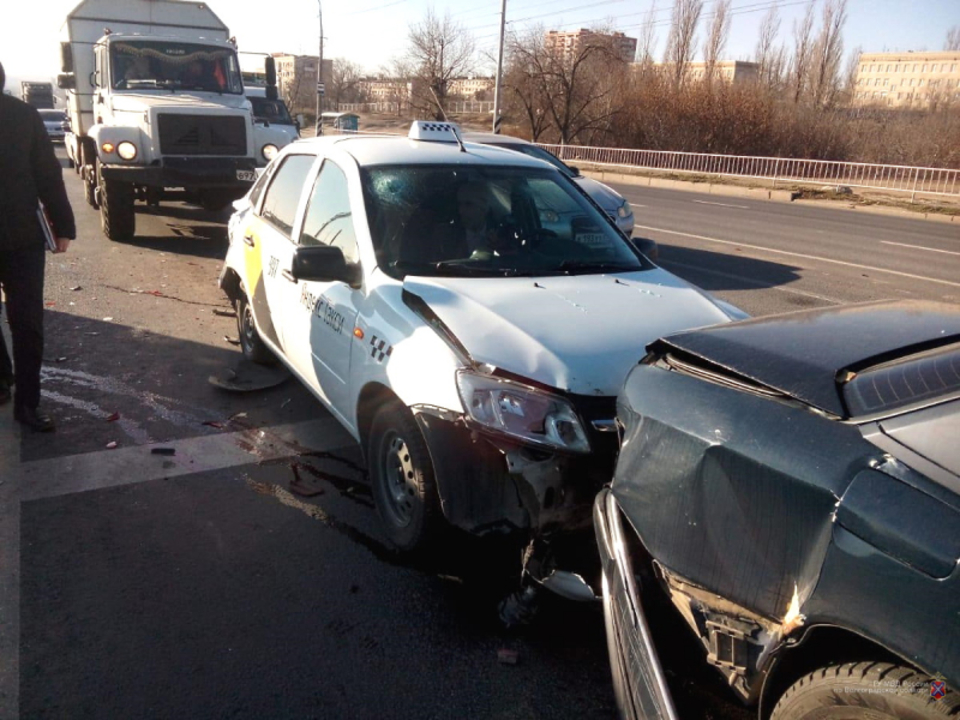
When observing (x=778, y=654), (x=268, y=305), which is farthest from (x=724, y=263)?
(x=778, y=654)

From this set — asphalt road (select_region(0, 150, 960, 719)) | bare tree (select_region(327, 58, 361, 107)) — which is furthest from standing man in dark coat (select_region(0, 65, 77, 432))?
bare tree (select_region(327, 58, 361, 107))

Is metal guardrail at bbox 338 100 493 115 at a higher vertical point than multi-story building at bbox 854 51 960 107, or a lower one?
lower

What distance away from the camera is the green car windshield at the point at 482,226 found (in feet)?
14.0

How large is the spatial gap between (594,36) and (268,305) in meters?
46.2

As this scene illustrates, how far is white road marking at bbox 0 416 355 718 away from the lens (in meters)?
4.15

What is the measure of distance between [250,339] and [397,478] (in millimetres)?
3067

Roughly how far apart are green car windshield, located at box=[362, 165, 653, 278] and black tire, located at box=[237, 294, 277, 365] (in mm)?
2214

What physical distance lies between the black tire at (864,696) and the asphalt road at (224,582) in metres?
0.36

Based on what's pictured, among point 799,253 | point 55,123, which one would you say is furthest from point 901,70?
point 799,253

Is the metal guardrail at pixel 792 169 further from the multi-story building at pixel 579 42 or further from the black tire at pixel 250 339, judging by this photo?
the black tire at pixel 250 339

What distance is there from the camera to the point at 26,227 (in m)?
4.98

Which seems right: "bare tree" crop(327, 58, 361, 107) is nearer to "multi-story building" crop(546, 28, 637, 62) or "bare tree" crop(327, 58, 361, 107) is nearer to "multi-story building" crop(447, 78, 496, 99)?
"multi-story building" crop(447, 78, 496, 99)

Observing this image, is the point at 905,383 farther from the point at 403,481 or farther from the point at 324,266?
the point at 324,266

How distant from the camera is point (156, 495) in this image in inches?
173
